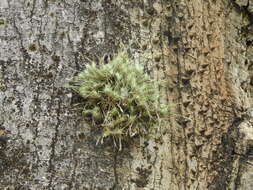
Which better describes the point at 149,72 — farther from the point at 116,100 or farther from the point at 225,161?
the point at 225,161

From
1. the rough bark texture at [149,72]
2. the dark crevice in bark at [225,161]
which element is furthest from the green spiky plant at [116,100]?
the dark crevice in bark at [225,161]

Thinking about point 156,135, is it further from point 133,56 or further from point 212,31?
point 212,31

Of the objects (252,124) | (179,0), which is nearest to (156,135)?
(252,124)

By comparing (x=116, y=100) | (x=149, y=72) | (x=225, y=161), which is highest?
(x=149, y=72)

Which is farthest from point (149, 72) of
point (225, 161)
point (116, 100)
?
point (225, 161)

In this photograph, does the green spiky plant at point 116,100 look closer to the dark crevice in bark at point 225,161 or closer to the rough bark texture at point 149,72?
the rough bark texture at point 149,72
